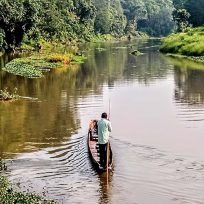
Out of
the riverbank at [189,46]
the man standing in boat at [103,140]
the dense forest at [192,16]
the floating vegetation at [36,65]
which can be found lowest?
the man standing in boat at [103,140]

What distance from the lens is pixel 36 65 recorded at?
52.0 metres

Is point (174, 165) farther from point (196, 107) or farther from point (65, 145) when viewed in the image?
point (196, 107)

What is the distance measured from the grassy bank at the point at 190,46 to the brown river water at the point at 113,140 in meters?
26.5

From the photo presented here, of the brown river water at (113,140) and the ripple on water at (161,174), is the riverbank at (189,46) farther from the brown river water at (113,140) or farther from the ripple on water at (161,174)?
the ripple on water at (161,174)

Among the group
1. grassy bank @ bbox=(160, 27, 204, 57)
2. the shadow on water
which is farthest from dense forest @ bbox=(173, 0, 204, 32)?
the shadow on water

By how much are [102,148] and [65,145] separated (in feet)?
13.7

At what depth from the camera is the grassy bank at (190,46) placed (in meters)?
67.2

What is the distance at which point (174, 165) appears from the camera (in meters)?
17.9

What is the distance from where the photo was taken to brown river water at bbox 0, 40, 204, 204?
15430 millimetres

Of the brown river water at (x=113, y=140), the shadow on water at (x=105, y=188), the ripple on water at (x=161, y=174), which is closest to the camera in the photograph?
the shadow on water at (x=105, y=188)

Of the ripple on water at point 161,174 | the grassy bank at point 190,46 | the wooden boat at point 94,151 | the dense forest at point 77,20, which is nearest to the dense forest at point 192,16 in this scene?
the dense forest at point 77,20

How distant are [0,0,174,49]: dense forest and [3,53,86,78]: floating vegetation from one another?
24.3ft

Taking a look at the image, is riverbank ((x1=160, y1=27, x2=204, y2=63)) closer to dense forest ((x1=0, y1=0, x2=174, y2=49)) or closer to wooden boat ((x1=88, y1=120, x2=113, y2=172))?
dense forest ((x1=0, y1=0, x2=174, y2=49))

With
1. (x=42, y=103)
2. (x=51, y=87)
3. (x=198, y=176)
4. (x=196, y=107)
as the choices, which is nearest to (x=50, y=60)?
(x=51, y=87)
